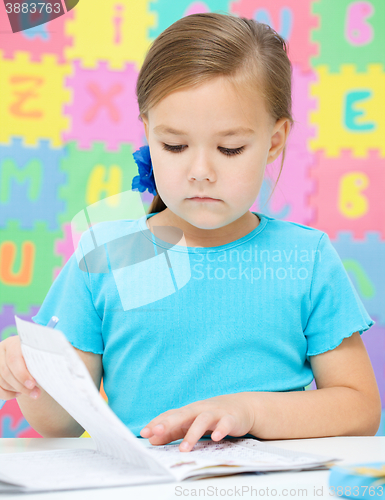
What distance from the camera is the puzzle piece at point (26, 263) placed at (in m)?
1.50

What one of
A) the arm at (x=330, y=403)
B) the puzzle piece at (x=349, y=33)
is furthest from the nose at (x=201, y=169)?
the puzzle piece at (x=349, y=33)

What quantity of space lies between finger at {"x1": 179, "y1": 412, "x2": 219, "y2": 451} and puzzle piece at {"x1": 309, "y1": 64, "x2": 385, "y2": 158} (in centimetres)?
125

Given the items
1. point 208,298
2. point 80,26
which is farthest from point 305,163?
point 208,298

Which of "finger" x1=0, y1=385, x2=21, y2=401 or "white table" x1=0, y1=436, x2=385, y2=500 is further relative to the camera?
"finger" x1=0, y1=385, x2=21, y2=401

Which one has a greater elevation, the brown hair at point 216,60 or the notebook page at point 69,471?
the brown hair at point 216,60

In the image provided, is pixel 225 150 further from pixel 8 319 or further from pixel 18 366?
pixel 8 319

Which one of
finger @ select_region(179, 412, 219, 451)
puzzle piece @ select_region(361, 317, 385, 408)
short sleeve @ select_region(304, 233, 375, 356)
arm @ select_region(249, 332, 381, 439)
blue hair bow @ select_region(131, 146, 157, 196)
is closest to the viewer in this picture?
finger @ select_region(179, 412, 219, 451)

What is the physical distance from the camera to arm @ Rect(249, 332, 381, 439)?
1.76ft

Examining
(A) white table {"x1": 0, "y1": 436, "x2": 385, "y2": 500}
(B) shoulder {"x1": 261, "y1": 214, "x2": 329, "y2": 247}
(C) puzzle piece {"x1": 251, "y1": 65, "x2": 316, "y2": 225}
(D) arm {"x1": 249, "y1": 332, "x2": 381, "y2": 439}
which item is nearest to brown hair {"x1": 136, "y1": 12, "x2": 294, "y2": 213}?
(B) shoulder {"x1": 261, "y1": 214, "x2": 329, "y2": 247}

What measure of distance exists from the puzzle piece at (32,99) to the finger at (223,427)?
4.22ft

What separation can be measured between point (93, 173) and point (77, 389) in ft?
4.08

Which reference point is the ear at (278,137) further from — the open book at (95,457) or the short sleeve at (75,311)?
the open book at (95,457)

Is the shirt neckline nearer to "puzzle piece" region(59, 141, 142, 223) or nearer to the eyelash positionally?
the eyelash

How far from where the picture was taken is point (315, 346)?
682 millimetres
